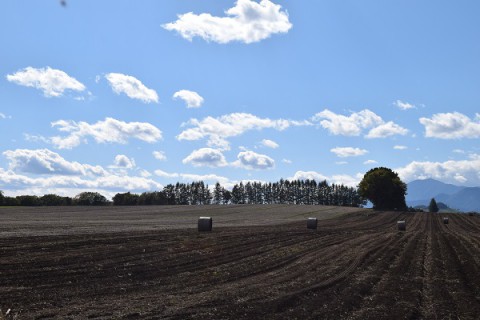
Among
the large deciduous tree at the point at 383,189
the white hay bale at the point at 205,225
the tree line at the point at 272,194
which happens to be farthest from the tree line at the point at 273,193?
the white hay bale at the point at 205,225

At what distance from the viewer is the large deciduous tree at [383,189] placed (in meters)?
112

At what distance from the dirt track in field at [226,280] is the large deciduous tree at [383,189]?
90166 millimetres

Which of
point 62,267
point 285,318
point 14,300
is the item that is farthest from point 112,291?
point 285,318

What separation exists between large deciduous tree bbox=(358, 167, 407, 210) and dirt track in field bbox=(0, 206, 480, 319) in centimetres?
9017

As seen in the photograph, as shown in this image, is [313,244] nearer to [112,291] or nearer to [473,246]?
[473,246]

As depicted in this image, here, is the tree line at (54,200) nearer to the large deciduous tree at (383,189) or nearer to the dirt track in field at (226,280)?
the large deciduous tree at (383,189)

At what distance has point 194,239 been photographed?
26.6 m

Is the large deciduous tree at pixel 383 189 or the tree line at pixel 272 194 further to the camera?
the tree line at pixel 272 194

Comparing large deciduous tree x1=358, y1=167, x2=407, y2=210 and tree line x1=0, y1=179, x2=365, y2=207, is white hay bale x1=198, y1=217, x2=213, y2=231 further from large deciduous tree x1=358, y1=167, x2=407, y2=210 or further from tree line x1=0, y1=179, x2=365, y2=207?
tree line x1=0, y1=179, x2=365, y2=207

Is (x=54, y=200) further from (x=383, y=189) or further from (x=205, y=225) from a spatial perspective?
(x=205, y=225)

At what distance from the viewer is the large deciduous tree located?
11206cm

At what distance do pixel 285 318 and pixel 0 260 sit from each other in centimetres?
1101

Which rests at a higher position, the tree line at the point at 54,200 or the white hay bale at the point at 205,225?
the tree line at the point at 54,200

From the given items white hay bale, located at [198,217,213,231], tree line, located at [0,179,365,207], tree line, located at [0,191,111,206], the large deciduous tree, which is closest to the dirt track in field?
white hay bale, located at [198,217,213,231]
